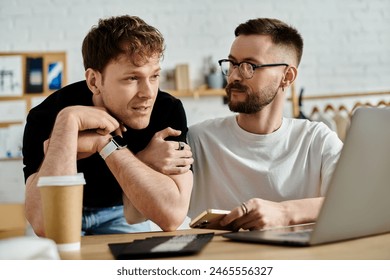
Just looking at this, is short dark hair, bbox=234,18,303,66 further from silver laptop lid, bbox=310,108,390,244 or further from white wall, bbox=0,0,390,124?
silver laptop lid, bbox=310,108,390,244

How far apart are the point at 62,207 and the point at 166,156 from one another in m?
0.46

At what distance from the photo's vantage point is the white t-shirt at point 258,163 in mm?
1423

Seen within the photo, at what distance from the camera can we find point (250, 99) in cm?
154

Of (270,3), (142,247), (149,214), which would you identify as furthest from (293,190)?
(270,3)

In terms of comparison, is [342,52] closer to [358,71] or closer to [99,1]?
[358,71]

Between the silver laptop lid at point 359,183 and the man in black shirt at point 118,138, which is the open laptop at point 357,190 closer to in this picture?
the silver laptop lid at point 359,183

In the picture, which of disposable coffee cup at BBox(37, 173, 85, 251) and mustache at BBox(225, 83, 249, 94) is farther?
mustache at BBox(225, 83, 249, 94)

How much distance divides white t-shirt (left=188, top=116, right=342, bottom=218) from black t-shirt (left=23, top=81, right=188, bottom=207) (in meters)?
0.13

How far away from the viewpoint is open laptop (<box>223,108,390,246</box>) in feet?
2.24

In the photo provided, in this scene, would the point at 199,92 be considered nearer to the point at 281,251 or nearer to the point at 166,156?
the point at 166,156

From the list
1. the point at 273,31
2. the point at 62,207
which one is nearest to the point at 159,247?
the point at 62,207

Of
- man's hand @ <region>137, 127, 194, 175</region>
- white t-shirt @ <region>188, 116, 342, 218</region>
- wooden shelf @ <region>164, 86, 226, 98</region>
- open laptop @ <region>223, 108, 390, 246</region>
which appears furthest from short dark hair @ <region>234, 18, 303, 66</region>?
wooden shelf @ <region>164, 86, 226, 98</region>

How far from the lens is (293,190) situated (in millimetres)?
1422
